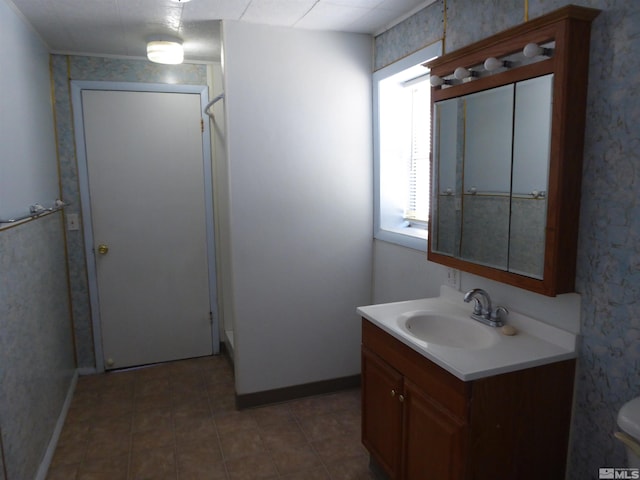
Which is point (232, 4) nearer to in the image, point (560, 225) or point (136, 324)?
point (560, 225)

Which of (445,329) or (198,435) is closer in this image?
(445,329)

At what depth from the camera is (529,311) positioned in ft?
5.76

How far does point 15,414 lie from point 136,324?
159 cm

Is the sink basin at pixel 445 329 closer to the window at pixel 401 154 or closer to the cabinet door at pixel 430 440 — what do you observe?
the cabinet door at pixel 430 440

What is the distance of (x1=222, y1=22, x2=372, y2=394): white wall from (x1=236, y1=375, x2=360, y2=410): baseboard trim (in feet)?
0.13

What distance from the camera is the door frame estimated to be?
313 cm

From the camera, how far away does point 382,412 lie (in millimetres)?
1998

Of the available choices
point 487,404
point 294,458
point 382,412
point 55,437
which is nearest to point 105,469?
point 55,437

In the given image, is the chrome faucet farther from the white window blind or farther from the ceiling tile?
the ceiling tile

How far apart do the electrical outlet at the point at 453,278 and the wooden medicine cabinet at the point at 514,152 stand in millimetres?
96

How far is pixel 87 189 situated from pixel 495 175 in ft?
8.92

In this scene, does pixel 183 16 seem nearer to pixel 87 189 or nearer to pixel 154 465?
pixel 87 189

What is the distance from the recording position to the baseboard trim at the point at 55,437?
216 cm

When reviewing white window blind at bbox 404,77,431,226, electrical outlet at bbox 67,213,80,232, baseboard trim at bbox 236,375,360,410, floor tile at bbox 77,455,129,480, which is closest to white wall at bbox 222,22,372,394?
baseboard trim at bbox 236,375,360,410
